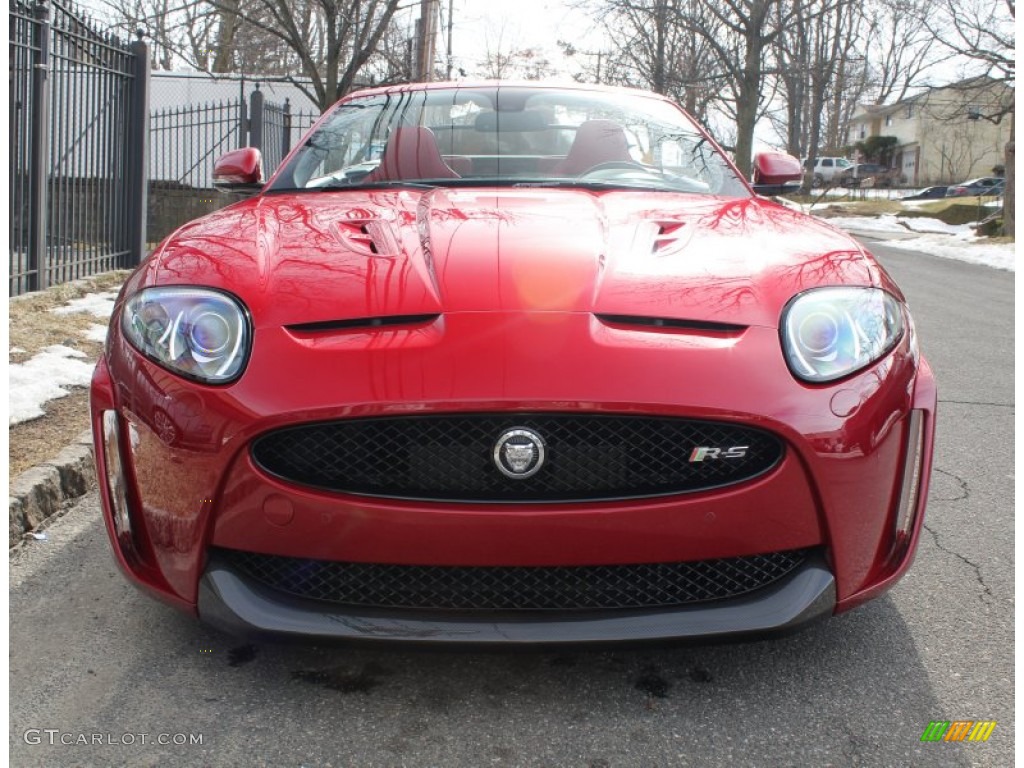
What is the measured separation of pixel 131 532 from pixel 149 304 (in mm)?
485

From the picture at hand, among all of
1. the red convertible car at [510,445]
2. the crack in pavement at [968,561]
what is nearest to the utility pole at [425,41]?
the crack in pavement at [968,561]

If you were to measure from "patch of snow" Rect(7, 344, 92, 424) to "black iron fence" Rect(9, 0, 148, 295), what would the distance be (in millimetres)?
2189

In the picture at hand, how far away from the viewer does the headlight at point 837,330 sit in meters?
2.07

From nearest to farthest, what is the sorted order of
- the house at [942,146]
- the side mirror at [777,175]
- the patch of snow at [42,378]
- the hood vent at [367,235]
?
the hood vent at [367,235]
the side mirror at [777,175]
the patch of snow at [42,378]
the house at [942,146]

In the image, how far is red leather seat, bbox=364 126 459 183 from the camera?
11.0ft

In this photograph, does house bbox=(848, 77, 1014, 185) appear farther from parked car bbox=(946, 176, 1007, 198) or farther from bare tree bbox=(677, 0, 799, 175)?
bare tree bbox=(677, 0, 799, 175)

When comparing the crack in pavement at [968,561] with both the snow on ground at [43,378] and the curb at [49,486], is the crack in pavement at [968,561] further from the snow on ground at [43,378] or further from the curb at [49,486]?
the snow on ground at [43,378]

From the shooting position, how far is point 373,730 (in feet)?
6.52

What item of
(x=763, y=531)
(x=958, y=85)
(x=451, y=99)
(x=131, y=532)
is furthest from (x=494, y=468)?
(x=958, y=85)

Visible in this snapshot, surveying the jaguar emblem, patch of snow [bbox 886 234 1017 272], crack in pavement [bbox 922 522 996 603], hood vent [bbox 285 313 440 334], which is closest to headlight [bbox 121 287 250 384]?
hood vent [bbox 285 313 440 334]

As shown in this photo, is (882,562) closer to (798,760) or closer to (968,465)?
(798,760)

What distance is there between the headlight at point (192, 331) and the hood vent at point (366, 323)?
125mm

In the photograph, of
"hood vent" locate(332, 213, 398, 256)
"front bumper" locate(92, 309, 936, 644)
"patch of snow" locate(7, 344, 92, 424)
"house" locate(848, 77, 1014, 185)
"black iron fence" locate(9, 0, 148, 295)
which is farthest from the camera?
"house" locate(848, 77, 1014, 185)

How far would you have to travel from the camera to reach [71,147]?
7812 mm
